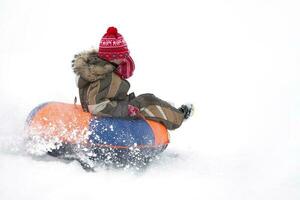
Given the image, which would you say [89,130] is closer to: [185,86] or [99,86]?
[99,86]

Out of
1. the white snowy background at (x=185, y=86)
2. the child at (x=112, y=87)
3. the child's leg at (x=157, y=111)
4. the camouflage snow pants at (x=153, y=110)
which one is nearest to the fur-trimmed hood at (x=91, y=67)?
the child at (x=112, y=87)

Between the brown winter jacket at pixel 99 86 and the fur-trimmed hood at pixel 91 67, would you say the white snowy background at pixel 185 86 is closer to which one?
the brown winter jacket at pixel 99 86

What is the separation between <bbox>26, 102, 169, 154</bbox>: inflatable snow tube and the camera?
498cm

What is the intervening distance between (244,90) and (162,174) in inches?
151

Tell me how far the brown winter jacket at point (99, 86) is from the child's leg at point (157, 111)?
0.73 feet

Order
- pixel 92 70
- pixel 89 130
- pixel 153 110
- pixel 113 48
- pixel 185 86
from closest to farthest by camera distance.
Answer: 1. pixel 89 130
2. pixel 92 70
3. pixel 113 48
4. pixel 153 110
5. pixel 185 86

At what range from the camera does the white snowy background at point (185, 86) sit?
462 cm

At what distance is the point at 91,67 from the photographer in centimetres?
511

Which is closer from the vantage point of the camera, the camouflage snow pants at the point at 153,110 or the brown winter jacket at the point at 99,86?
the brown winter jacket at the point at 99,86

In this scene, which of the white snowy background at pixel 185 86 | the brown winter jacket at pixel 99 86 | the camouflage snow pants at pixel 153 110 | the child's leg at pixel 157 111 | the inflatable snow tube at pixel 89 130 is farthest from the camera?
the child's leg at pixel 157 111

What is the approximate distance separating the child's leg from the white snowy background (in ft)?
1.20

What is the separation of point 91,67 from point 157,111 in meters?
0.75

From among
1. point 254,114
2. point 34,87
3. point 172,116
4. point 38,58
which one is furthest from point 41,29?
point 172,116

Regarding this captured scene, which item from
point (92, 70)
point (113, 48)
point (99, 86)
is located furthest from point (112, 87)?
point (113, 48)
